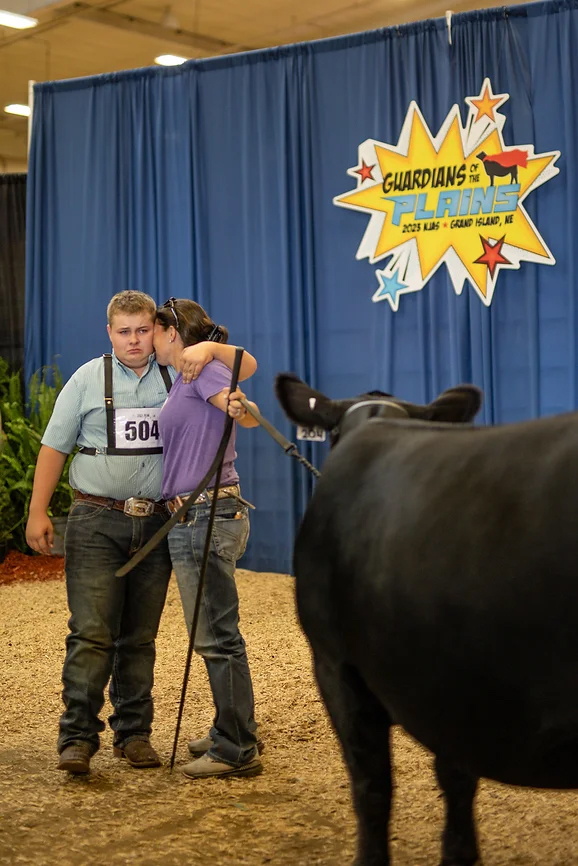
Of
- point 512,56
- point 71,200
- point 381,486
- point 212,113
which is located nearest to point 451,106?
point 512,56

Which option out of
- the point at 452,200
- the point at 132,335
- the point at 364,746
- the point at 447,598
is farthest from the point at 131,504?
the point at 452,200

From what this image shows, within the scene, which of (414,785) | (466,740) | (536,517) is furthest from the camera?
(414,785)

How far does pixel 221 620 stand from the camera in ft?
11.5

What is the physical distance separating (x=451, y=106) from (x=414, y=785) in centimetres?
488

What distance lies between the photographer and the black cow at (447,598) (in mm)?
1795

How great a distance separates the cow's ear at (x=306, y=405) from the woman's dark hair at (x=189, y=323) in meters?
0.97

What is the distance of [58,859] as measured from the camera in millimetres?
2881

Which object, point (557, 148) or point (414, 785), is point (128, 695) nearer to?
point (414, 785)

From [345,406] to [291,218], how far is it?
5.19 meters

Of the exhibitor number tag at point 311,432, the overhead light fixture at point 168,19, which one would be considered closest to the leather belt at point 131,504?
the exhibitor number tag at point 311,432

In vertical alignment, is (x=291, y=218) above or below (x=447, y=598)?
above

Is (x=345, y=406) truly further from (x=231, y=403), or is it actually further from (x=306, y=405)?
(x=231, y=403)

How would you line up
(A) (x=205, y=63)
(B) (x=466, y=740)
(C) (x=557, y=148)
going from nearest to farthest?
(B) (x=466, y=740), (C) (x=557, y=148), (A) (x=205, y=63)

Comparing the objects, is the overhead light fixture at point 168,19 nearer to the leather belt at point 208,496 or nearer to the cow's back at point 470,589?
the leather belt at point 208,496
